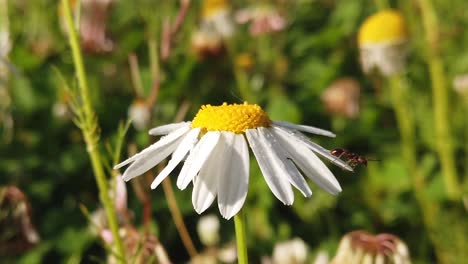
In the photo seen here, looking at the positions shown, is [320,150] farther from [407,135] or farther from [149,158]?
[407,135]

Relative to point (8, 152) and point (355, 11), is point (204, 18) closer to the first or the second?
point (355, 11)

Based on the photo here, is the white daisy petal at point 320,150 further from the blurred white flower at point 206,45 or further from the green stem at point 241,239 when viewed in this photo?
the blurred white flower at point 206,45

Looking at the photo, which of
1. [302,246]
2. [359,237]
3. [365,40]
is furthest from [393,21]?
[359,237]

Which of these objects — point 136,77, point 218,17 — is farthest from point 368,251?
point 218,17

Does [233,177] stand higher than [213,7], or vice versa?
[233,177]

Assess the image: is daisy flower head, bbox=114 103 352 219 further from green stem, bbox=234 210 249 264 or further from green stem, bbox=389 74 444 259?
green stem, bbox=389 74 444 259

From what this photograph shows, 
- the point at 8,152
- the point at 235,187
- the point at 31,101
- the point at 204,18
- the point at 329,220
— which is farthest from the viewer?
the point at 204,18

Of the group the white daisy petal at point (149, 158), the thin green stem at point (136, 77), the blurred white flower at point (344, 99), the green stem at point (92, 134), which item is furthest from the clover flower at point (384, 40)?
the white daisy petal at point (149, 158)
